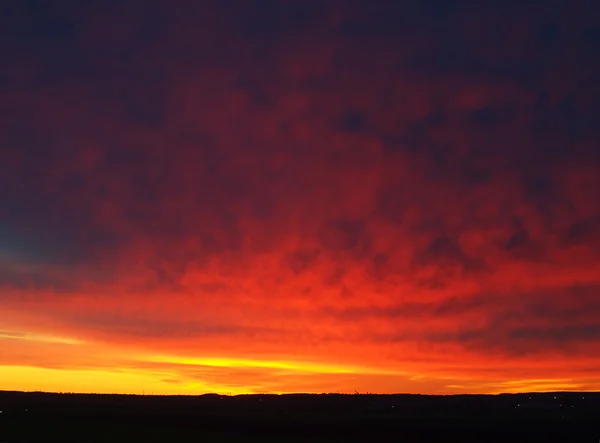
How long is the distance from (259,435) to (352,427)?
639 inches

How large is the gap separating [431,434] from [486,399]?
13552cm

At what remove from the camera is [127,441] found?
177ft

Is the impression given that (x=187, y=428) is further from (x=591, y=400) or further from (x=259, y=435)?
(x=591, y=400)

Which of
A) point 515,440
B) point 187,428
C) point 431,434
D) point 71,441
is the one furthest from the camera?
point 187,428

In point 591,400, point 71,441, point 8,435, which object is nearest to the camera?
point 71,441

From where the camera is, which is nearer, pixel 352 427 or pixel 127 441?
pixel 127 441

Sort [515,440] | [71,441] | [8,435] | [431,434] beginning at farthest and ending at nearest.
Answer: [431,434] < [515,440] < [8,435] < [71,441]

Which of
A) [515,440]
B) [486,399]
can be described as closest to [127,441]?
[515,440]

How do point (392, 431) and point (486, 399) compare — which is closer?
point (392, 431)

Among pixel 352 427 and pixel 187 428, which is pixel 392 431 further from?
pixel 187 428

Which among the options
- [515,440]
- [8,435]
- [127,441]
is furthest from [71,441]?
[515,440]

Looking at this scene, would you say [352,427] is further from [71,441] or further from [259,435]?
[71,441]

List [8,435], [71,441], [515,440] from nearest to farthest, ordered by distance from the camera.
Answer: [71,441] < [8,435] < [515,440]

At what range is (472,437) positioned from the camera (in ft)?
212
